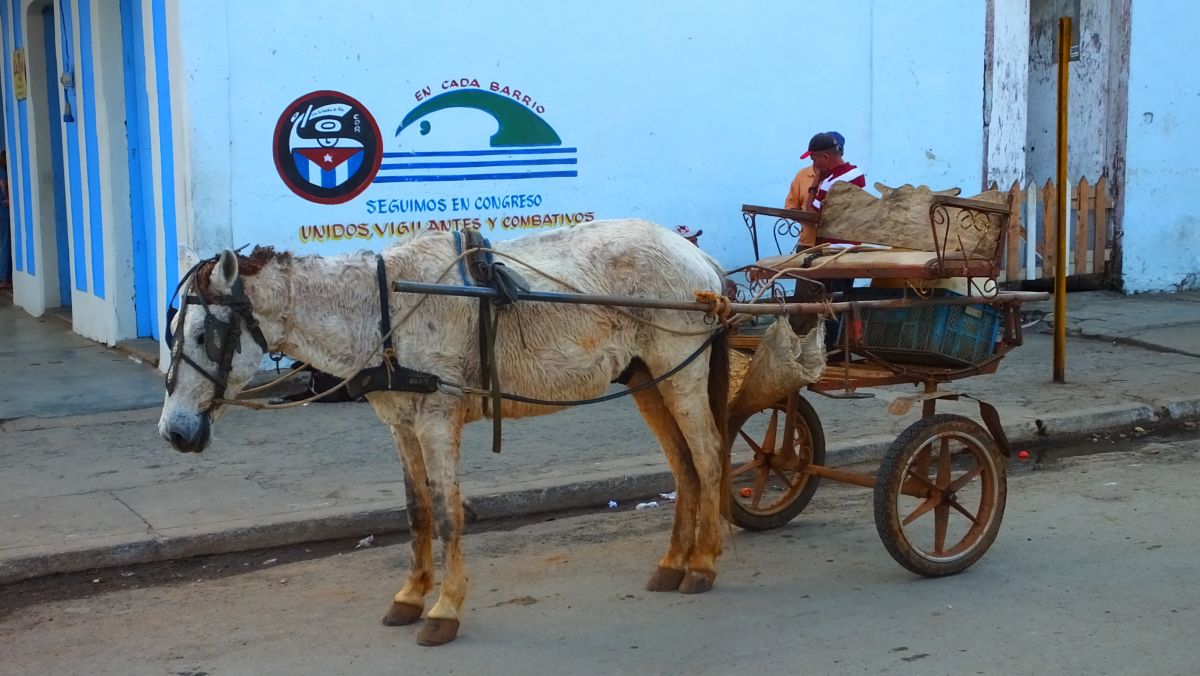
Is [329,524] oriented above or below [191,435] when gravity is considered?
below

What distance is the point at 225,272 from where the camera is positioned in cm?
468

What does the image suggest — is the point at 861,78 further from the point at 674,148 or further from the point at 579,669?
the point at 579,669

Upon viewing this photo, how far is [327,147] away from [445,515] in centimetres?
531

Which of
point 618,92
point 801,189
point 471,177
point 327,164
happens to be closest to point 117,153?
point 327,164

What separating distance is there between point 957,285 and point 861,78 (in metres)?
6.36

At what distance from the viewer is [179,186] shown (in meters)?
9.34

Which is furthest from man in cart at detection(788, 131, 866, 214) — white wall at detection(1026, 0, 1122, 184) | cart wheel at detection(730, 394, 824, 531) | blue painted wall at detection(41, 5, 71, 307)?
blue painted wall at detection(41, 5, 71, 307)

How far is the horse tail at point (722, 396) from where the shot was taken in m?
5.64

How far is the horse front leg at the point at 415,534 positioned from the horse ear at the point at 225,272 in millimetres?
924

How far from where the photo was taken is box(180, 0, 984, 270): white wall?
9.35 meters

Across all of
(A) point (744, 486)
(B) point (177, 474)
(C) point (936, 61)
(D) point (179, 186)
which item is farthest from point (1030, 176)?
(B) point (177, 474)

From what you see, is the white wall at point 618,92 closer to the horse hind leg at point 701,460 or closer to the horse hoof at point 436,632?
the horse hind leg at point 701,460

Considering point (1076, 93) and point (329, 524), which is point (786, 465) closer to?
point (329, 524)

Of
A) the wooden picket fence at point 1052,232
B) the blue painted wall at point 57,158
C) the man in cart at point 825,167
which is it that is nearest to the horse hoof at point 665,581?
the man in cart at point 825,167
